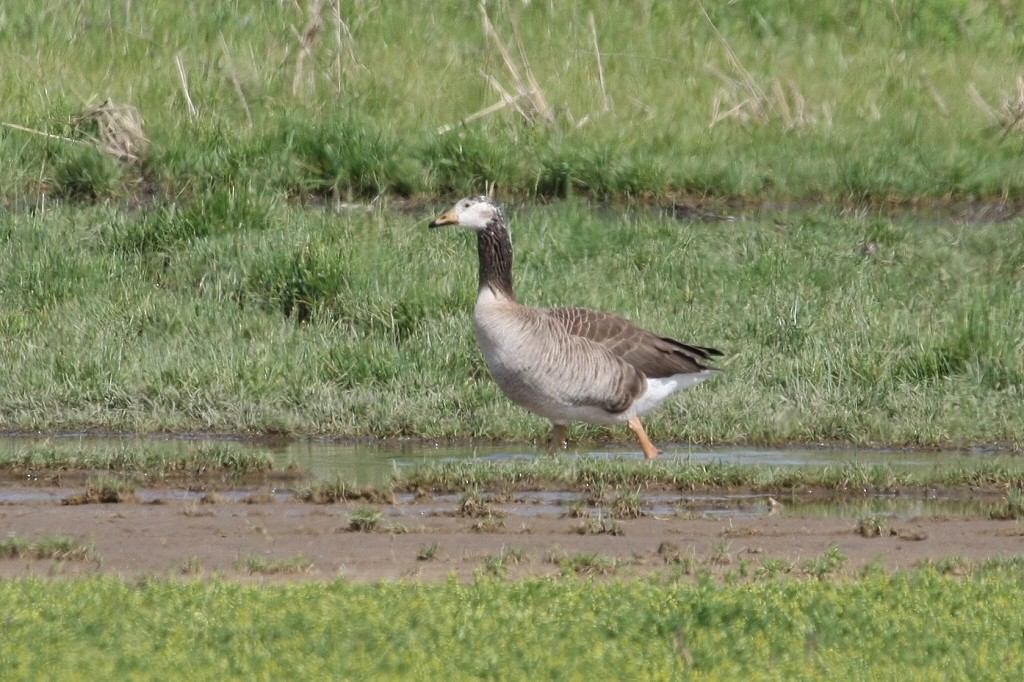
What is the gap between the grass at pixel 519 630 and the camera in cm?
519

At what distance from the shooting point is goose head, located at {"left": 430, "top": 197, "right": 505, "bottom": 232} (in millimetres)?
9898

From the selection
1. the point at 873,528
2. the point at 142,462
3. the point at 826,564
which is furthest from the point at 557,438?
the point at 826,564

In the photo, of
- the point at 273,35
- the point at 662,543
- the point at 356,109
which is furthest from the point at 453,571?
the point at 273,35

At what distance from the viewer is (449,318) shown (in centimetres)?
1115

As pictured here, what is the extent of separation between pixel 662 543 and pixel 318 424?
345 centimetres

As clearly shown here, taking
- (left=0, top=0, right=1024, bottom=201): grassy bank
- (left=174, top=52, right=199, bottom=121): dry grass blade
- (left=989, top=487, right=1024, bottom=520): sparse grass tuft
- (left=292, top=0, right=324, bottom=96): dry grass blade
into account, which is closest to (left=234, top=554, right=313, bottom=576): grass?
(left=989, top=487, right=1024, bottom=520): sparse grass tuft

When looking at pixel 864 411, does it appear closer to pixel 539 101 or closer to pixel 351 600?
pixel 351 600

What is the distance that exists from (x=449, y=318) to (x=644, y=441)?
7.28ft

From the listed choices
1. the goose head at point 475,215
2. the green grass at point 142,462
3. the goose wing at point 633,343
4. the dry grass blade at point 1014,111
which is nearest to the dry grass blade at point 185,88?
the goose head at point 475,215

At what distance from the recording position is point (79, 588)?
582 centimetres

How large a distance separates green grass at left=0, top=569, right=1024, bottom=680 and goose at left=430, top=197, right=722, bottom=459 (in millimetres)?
3198

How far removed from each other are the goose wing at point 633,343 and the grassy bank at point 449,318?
40 centimetres

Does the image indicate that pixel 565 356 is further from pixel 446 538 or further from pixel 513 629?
pixel 513 629

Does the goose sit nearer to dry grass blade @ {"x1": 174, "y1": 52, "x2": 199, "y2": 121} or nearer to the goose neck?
the goose neck
